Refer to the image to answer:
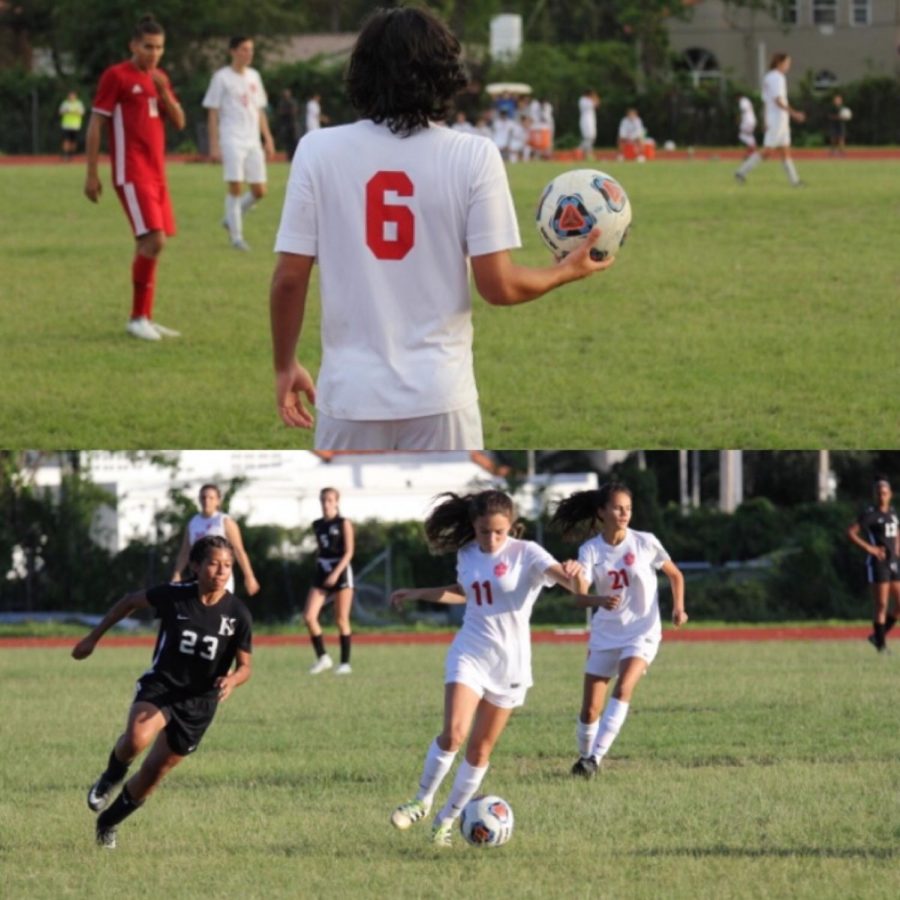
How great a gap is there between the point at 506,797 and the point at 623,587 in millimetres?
2039

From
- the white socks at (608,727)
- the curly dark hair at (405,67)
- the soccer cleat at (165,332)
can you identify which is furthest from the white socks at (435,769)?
the soccer cleat at (165,332)

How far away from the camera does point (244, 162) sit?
20.1 m

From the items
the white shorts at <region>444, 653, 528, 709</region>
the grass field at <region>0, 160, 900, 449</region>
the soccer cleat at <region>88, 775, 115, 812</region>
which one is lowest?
the soccer cleat at <region>88, 775, 115, 812</region>

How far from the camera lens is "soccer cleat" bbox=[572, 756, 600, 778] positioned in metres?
8.91

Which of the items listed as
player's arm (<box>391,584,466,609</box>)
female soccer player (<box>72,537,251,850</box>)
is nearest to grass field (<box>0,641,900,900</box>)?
female soccer player (<box>72,537,251,850</box>)

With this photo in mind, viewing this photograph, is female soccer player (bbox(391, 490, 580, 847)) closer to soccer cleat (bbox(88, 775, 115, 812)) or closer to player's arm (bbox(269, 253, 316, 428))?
soccer cleat (bbox(88, 775, 115, 812))

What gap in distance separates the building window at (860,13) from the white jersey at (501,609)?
7665 cm

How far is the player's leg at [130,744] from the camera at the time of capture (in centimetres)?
759

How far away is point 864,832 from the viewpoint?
7.09m

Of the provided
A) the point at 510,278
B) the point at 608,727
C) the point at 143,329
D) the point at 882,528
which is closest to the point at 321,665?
the point at 143,329

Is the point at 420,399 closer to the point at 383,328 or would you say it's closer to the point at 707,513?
the point at 383,328

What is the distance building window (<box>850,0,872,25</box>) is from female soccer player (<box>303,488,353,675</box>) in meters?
69.7

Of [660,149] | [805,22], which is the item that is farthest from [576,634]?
[805,22]

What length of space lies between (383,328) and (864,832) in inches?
123
